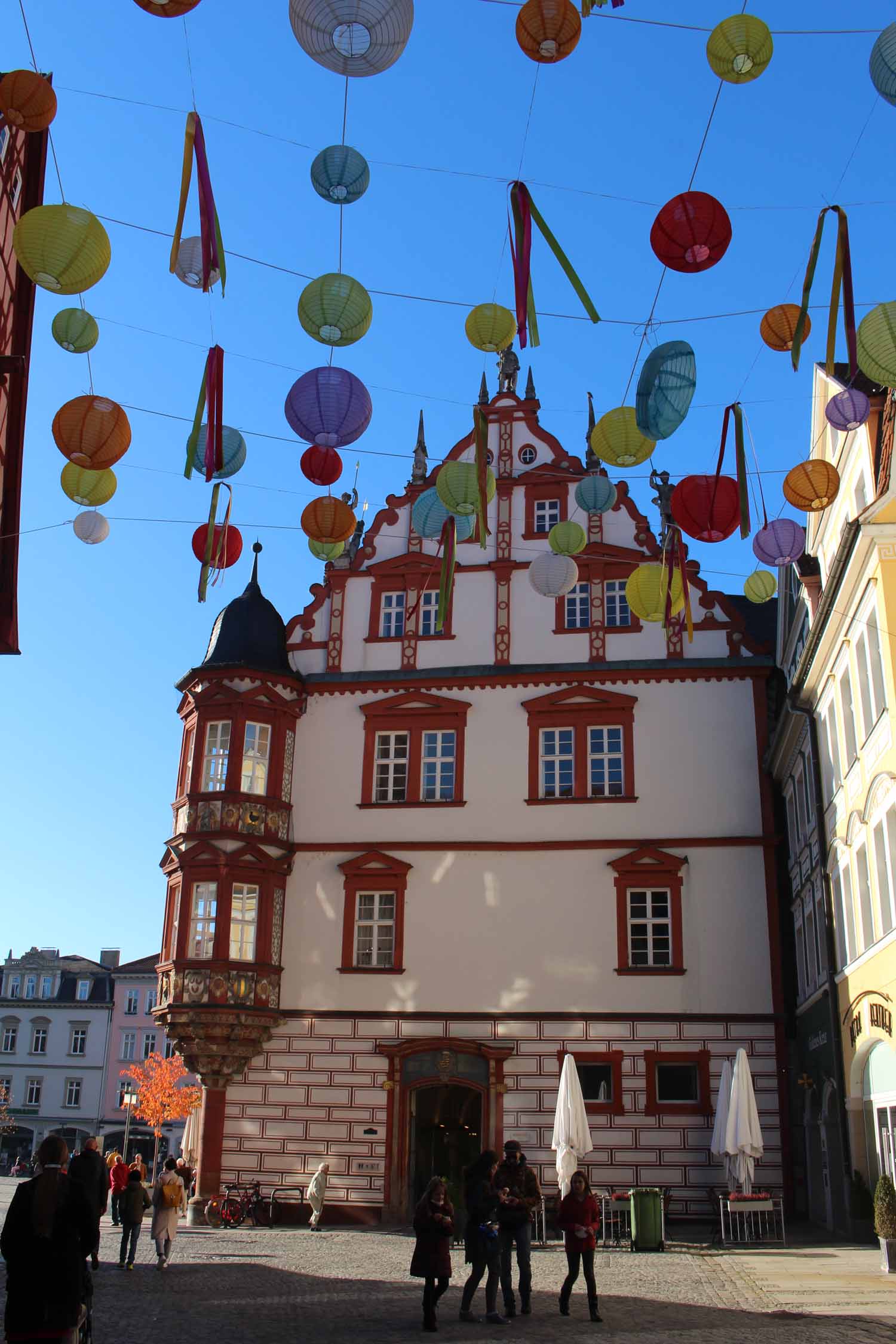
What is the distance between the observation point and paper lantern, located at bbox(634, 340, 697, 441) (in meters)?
12.8

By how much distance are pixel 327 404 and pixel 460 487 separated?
130 inches

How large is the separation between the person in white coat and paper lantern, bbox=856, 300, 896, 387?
19.2 m

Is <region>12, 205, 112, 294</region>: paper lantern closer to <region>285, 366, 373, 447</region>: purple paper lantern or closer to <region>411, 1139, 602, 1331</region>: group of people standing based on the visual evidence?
<region>285, 366, 373, 447</region>: purple paper lantern

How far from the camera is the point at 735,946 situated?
25500mm

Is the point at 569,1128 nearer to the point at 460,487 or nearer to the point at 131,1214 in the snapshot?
the point at 131,1214

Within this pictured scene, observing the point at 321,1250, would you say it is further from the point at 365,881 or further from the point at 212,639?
the point at 212,639

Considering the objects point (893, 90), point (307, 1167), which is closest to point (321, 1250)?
point (307, 1167)

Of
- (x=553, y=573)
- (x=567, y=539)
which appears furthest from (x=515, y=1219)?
(x=553, y=573)

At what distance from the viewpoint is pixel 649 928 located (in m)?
25.9

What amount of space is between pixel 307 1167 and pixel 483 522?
15.5m

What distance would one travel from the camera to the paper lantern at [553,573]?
65.4ft

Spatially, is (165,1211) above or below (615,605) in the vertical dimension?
below

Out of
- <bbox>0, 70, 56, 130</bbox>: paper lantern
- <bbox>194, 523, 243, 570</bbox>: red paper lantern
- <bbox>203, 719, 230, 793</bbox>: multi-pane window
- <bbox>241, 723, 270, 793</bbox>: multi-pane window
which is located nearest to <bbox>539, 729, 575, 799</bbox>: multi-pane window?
<bbox>241, 723, 270, 793</bbox>: multi-pane window

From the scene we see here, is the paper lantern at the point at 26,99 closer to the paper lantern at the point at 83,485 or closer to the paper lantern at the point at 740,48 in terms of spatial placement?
the paper lantern at the point at 83,485
